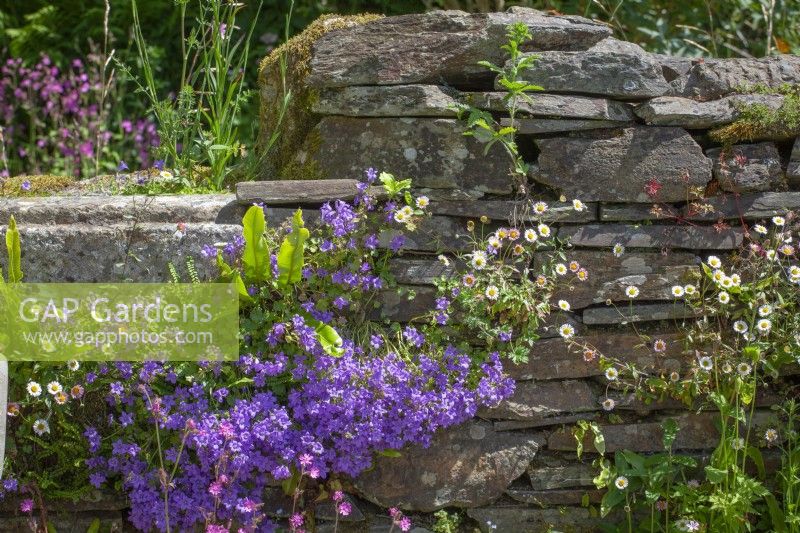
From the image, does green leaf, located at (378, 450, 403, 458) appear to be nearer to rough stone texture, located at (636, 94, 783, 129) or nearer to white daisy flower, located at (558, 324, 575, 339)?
white daisy flower, located at (558, 324, 575, 339)

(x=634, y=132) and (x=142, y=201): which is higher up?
(x=634, y=132)

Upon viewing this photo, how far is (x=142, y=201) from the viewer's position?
132 inches

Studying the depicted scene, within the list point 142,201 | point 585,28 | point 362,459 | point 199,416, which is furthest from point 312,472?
point 585,28

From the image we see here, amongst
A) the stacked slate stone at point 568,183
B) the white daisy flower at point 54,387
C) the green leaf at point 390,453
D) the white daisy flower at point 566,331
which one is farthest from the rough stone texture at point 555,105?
the white daisy flower at point 54,387

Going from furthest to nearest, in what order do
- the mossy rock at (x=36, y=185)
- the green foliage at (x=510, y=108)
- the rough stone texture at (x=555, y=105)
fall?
1. the mossy rock at (x=36, y=185)
2. the rough stone texture at (x=555, y=105)
3. the green foliage at (x=510, y=108)

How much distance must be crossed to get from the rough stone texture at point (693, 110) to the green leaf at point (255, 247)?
137 cm

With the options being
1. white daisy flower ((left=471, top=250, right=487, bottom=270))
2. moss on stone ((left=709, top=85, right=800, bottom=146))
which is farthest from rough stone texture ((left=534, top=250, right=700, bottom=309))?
moss on stone ((left=709, top=85, right=800, bottom=146))

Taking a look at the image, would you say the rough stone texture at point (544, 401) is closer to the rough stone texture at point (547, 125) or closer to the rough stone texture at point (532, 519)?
the rough stone texture at point (532, 519)

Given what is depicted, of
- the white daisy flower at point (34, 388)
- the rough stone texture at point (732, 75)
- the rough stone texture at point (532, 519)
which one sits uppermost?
the rough stone texture at point (732, 75)

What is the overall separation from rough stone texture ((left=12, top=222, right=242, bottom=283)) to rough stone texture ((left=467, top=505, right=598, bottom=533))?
125 cm

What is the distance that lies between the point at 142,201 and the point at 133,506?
103 centimetres

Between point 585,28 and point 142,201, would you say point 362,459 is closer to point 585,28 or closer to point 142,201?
point 142,201

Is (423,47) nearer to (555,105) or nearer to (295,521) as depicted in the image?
(555,105)

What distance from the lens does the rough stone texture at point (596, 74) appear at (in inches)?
132
